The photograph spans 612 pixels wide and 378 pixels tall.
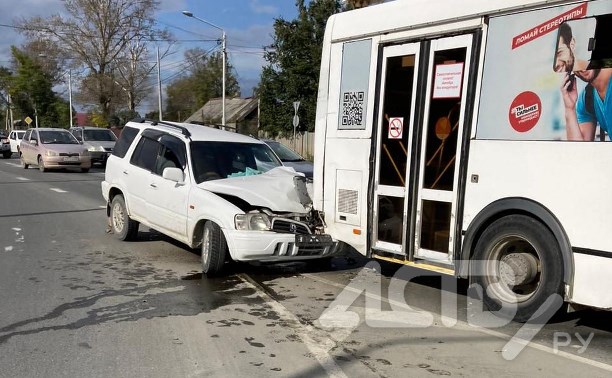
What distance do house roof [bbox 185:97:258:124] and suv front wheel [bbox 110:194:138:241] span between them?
154 feet

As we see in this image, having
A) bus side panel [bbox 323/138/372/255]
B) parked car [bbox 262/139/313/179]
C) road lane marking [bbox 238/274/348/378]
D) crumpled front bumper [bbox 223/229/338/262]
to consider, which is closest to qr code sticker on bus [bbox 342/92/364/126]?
bus side panel [bbox 323/138/372/255]

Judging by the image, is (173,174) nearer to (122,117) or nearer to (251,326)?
(251,326)

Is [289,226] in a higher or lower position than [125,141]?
lower

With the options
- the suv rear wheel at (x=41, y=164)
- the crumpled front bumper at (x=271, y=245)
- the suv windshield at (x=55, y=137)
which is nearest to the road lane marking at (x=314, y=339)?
the crumpled front bumper at (x=271, y=245)

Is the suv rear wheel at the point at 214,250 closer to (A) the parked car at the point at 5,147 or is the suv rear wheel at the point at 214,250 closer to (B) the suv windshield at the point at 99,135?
(B) the suv windshield at the point at 99,135

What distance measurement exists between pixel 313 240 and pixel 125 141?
4.35m

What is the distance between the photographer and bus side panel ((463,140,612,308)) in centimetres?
466

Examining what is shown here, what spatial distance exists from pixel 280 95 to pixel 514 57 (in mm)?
36537

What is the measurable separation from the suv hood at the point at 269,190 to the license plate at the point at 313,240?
465 millimetres

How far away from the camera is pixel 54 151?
2358cm

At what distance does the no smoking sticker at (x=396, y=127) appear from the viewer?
6.32 meters

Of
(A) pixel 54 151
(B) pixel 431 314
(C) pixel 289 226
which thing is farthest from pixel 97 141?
(B) pixel 431 314

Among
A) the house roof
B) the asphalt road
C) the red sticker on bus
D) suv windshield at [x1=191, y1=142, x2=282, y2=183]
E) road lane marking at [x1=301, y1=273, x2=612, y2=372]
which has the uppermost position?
the house roof

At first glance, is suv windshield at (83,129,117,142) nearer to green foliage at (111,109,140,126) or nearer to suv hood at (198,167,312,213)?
suv hood at (198,167,312,213)
